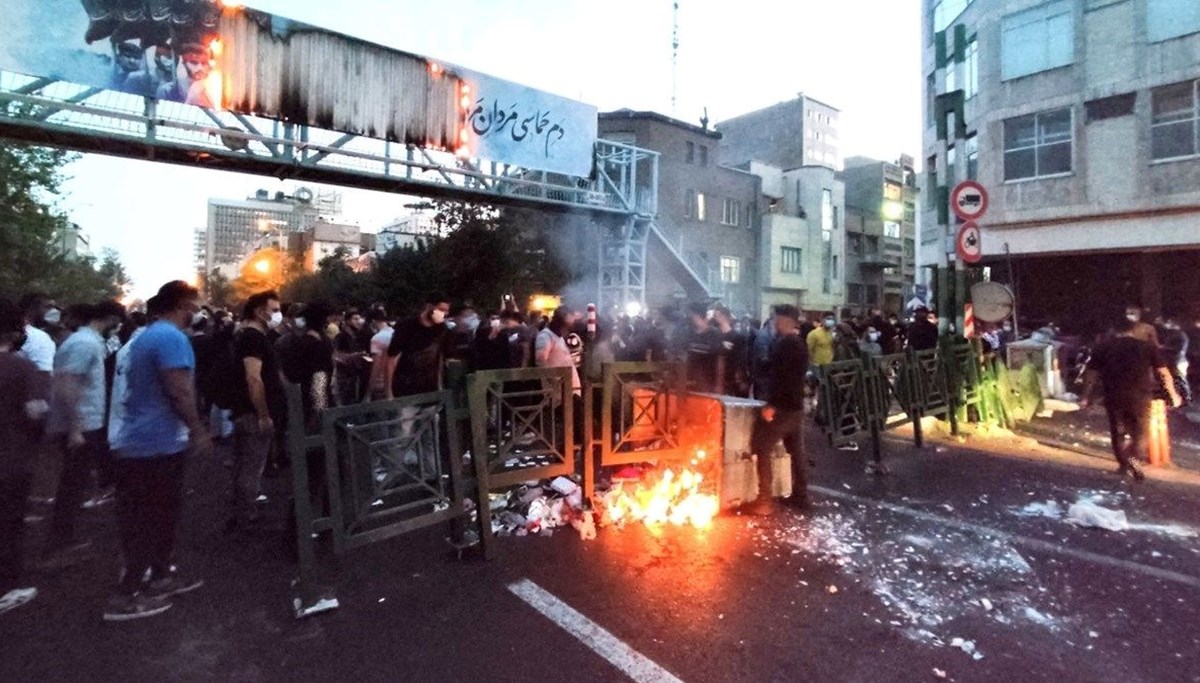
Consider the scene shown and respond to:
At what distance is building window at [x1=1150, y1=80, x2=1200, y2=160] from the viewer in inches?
662

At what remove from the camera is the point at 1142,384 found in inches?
287

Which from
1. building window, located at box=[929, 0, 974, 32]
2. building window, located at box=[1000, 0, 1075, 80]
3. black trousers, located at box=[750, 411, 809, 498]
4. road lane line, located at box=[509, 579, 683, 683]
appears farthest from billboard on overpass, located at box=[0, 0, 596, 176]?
building window, located at box=[929, 0, 974, 32]

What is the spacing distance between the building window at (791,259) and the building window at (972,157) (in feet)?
51.4

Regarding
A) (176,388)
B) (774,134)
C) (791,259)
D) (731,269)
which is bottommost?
(176,388)

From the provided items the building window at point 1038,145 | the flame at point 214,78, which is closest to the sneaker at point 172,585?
the flame at point 214,78

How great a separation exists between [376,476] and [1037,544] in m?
4.98

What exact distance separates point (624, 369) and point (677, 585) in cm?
192

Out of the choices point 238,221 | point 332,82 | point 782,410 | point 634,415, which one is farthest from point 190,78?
point 238,221

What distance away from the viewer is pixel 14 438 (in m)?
3.92

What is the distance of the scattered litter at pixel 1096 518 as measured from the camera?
573 centimetres

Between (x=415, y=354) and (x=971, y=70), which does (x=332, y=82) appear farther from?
(x=971, y=70)

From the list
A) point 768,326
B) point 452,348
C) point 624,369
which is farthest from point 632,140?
point 624,369

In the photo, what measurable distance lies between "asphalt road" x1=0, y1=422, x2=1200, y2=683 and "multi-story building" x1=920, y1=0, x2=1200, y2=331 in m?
12.8

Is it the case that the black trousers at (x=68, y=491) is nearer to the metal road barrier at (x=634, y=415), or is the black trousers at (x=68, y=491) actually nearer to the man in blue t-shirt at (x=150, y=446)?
the man in blue t-shirt at (x=150, y=446)
